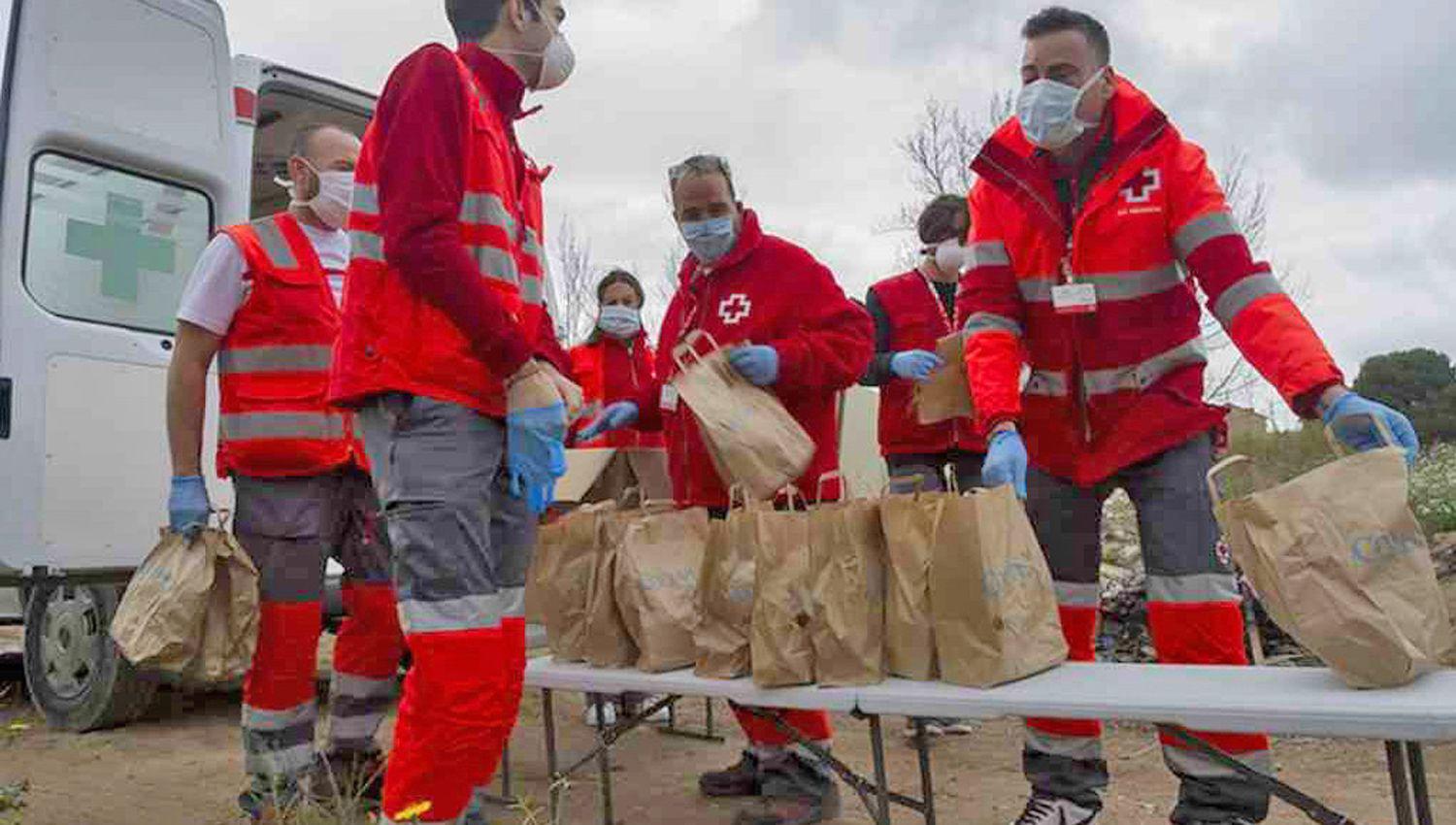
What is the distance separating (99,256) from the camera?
14.5ft

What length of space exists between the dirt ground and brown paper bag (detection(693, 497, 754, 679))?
0.76 meters

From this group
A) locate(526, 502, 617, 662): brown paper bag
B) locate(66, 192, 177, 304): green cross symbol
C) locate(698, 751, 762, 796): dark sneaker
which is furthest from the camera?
locate(66, 192, 177, 304): green cross symbol

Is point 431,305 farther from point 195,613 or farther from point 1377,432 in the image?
point 1377,432

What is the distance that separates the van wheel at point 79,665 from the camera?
486 cm

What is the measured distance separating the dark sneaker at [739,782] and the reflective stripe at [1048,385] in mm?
1614

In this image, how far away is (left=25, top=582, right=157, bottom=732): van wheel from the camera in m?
4.86

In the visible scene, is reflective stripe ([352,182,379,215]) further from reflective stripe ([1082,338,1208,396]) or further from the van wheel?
the van wheel

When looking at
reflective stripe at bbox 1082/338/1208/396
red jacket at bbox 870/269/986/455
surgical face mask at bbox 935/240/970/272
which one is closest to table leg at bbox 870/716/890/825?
reflective stripe at bbox 1082/338/1208/396

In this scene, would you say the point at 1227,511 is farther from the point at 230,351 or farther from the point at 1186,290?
the point at 230,351

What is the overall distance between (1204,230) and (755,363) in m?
1.23

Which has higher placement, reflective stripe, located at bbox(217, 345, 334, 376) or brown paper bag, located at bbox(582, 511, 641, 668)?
reflective stripe, located at bbox(217, 345, 334, 376)

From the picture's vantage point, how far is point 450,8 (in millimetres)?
2602

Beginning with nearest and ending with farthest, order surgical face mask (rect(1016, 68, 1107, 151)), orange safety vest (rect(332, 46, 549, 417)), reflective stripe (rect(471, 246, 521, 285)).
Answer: orange safety vest (rect(332, 46, 549, 417)) → reflective stripe (rect(471, 246, 521, 285)) → surgical face mask (rect(1016, 68, 1107, 151))

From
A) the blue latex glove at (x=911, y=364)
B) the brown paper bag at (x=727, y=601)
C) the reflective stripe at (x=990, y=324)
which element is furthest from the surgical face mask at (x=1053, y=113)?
the blue latex glove at (x=911, y=364)
